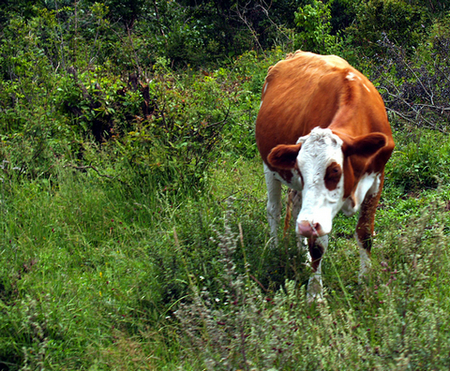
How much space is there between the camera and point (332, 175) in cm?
297

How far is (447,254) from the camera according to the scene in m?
3.43

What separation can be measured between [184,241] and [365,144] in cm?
148

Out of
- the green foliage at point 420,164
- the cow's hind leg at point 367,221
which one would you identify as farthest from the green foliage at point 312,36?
the cow's hind leg at point 367,221

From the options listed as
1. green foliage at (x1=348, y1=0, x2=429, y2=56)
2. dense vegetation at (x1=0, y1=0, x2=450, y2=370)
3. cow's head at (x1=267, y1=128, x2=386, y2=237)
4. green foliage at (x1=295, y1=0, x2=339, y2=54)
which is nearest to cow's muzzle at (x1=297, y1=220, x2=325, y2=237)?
cow's head at (x1=267, y1=128, x2=386, y2=237)

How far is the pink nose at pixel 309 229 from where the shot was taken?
289 cm

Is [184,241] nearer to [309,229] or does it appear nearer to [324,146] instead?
[309,229]

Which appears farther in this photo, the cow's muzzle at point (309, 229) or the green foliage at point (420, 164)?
the green foliage at point (420, 164)

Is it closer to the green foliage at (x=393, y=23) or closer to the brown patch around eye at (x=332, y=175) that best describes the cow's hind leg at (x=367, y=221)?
the brown patch around eye at (x=332, y=175)

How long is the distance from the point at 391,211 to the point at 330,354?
8.73ft

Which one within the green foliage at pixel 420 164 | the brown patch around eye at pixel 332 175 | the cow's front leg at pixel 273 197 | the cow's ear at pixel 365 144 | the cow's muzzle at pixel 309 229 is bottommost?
the green foliage at pixel 420 164

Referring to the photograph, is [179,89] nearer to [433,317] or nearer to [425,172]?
[425,172]

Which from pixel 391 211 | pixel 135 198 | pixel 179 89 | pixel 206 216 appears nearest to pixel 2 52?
pixel 179 89

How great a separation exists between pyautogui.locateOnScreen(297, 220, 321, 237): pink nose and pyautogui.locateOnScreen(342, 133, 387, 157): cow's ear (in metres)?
0.50

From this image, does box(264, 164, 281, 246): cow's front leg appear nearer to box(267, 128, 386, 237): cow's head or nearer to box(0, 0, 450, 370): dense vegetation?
box(0, 0, 450, 370): dense vegetation
